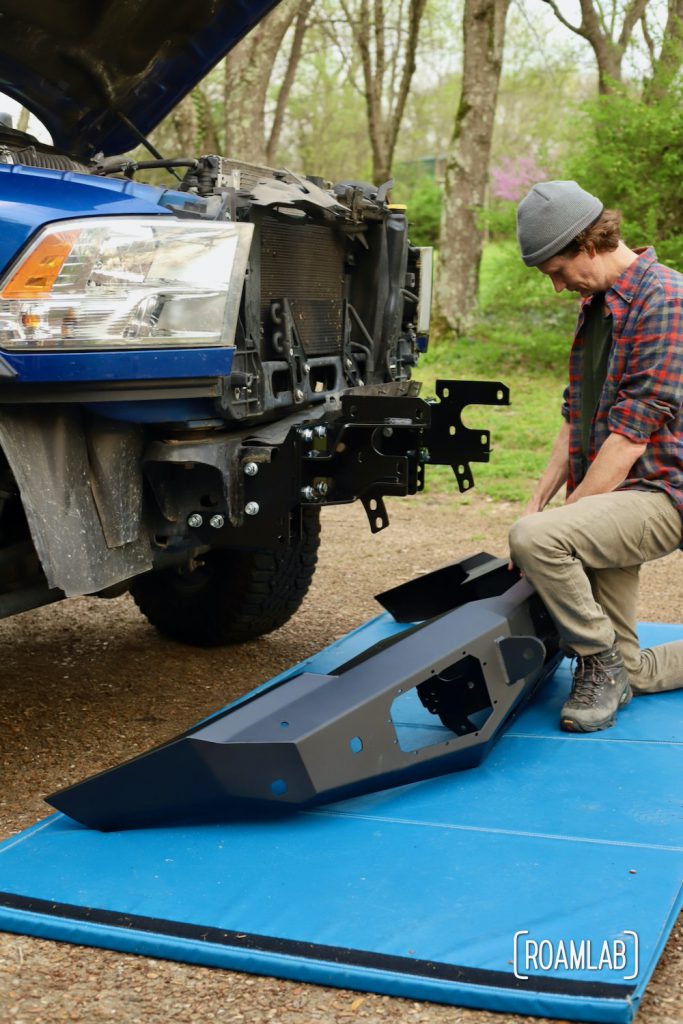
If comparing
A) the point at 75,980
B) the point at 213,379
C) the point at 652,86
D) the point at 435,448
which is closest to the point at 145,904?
the point at 75,980

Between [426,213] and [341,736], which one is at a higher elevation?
[426,213]

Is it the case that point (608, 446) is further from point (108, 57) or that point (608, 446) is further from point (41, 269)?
point (108, 57)

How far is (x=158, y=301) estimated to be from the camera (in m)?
3.06

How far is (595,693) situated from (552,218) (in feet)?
5.00

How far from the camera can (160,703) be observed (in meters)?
4.40

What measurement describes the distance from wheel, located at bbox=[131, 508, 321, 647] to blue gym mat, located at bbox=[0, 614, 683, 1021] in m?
1.44

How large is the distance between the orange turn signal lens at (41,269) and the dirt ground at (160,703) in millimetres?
1512

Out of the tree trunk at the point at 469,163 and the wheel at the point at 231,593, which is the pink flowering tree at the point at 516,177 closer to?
the tree trunk at the point at 469,163

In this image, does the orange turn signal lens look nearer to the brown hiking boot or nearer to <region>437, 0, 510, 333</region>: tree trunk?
the brown hiking boot

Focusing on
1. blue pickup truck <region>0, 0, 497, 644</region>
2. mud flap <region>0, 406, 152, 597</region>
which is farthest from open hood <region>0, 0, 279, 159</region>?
mud flap <region>0, 406, 152, 597</region>

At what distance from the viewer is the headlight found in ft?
9.53

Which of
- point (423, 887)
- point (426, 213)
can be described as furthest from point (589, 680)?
point (426, 213)

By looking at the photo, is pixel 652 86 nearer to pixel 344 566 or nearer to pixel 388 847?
pixel 344 566

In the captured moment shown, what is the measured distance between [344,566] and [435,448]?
225 centimetres
